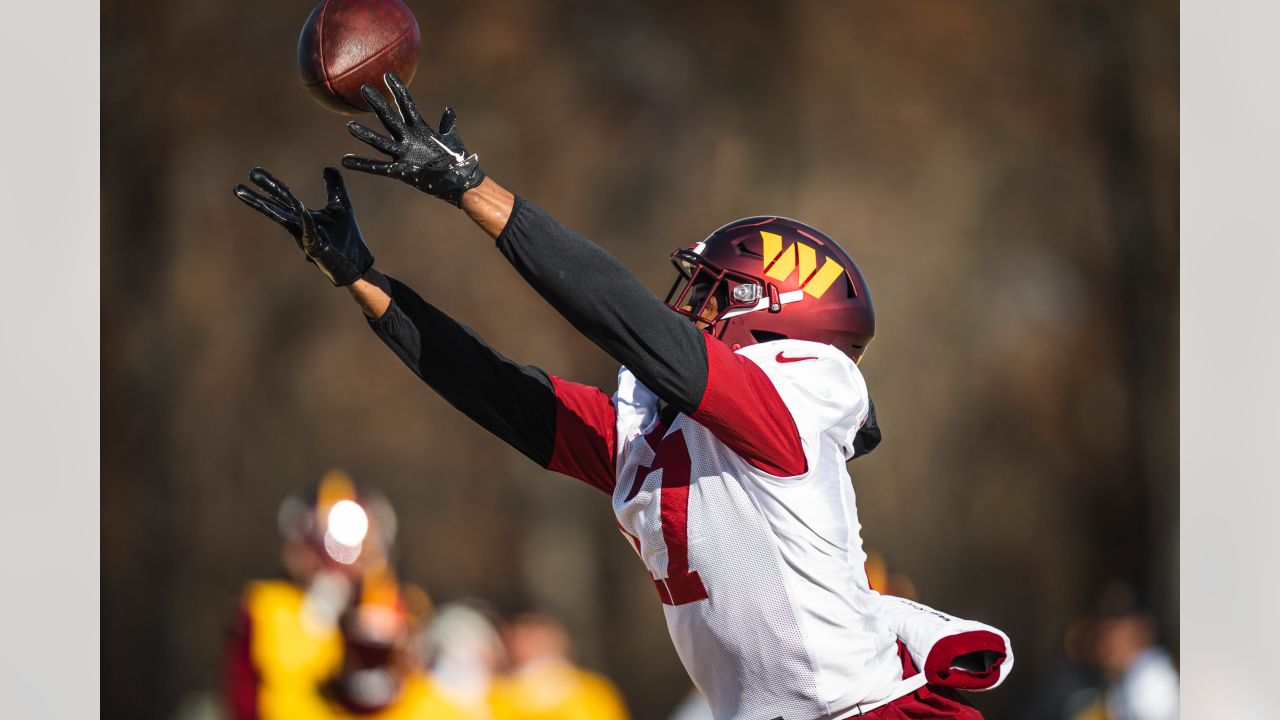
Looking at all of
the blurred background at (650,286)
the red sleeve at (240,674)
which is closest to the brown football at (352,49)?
the blurred background at (650,286)

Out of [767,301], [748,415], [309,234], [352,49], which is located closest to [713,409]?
[748,415]

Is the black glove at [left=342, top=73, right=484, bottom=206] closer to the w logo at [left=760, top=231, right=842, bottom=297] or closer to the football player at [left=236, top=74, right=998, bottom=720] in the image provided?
the football player at [left=236, top=74, right=998, bottom=720]

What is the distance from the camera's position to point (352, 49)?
2705mm

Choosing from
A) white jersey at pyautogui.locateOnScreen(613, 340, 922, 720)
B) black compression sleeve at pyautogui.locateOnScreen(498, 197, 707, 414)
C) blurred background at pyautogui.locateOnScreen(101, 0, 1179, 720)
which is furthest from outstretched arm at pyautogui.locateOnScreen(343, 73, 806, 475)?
blurred background at pyautogui.locateOnScreen(101, 0, 1179, 720)

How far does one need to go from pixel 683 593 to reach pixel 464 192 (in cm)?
86

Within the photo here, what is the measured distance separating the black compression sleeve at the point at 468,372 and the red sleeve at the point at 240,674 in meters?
2.56

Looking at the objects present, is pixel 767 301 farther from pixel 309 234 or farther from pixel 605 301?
pixel 309 234

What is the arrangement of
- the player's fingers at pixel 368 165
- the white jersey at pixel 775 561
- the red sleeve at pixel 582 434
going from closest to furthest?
the player's fingers at pixel 368 165, the white jersey at pixel 775 561, the red sleeve at pixel 582 434

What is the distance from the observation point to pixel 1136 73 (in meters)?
5.51

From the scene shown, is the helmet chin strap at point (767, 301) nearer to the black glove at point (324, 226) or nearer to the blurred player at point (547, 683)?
the black glove at point (324, 226)

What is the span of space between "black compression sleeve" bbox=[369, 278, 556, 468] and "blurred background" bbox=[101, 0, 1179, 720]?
2223mm

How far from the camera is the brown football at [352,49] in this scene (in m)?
2.70

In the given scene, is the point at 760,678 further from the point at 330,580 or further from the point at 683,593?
the point at 330,580

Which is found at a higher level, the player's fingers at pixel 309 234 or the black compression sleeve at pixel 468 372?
the player's fingers at pixel 309 234
